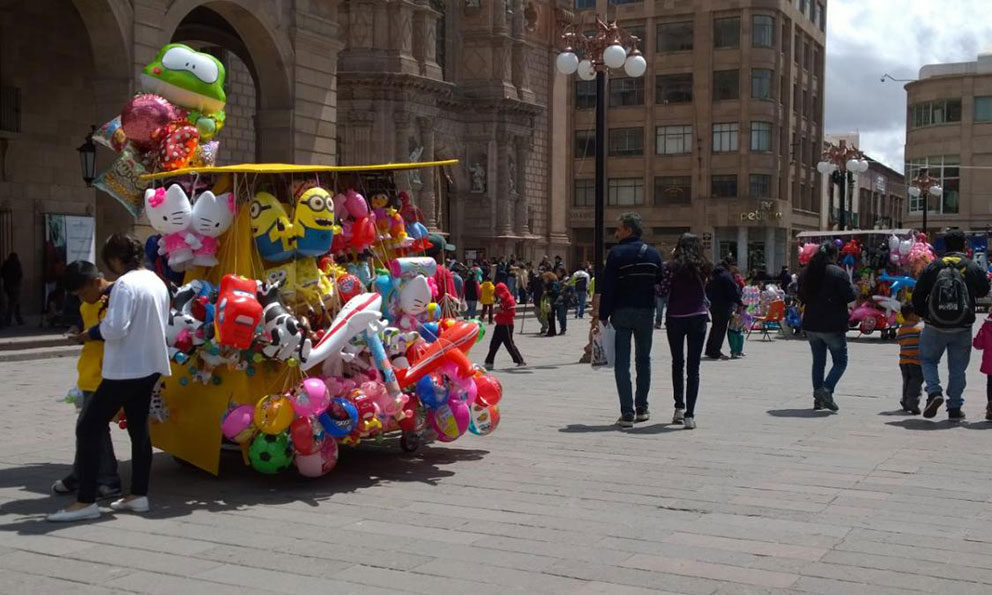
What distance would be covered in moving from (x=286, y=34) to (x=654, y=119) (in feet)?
154

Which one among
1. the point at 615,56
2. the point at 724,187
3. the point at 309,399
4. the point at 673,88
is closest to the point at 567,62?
the point at 615,56

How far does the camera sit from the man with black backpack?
34.9 ft

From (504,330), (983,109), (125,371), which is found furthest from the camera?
(983,109)

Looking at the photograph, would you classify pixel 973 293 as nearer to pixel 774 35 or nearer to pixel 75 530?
pixel 75 530

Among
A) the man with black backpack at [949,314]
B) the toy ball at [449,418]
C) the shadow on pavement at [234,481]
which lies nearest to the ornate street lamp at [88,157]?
the shadow on pavement at [234,481]

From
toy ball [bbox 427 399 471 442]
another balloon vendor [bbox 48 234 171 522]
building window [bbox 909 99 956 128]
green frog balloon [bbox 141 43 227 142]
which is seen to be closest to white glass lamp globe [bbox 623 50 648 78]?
green frog balloon [bbox 141 43 227 142]

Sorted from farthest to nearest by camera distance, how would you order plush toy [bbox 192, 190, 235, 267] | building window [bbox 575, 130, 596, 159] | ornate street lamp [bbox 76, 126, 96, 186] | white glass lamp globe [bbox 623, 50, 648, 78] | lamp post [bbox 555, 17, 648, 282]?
building window [bbox 575, 130, 596, 159]
ornate street lamp [bbox 76, 126, 96, 186]
white glass lamp globe [bbox 623, 50, 648, 78]
lamp post [bbox 555, 17, 648, 282]
plush toy [bbox 192, 190, 235, 267]

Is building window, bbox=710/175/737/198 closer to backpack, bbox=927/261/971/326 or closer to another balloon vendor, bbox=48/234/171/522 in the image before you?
backpack, bbox=927/261/971/326

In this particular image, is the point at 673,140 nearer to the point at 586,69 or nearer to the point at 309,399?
the point at 586,69

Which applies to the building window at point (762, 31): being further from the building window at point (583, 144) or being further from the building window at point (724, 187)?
the building window at point (583, 144)

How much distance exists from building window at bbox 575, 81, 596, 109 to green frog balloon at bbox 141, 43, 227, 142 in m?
61.1

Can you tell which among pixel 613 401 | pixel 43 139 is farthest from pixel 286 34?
pixel 613 401

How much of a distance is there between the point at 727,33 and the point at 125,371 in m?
62.1

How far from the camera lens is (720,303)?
62.5 ft
